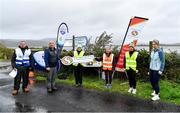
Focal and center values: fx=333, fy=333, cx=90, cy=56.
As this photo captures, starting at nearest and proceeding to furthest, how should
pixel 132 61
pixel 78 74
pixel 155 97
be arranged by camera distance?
pixel 155 97 → pixel 132 61 → pixel 78 74

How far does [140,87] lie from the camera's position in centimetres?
1182

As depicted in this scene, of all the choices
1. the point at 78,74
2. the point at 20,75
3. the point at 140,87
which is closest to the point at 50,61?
the point at 20,75

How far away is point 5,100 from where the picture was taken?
1022cm

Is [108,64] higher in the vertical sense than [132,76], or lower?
higher

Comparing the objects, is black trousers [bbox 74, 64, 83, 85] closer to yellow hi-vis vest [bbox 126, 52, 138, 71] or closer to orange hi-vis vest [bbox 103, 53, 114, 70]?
orange hi-vis vest [bbox 103, 53, 114, 70]

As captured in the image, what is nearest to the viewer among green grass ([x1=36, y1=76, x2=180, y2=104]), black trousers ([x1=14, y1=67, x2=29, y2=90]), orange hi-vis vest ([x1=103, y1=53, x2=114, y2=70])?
green grass ([x1=36, y1=76, x2=180, y2=104])

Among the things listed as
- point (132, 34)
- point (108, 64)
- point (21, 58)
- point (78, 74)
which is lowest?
point (78, 74)

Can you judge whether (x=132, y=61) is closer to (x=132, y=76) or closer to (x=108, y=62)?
(x=132, y=76)

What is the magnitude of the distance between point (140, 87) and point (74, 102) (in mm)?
3004

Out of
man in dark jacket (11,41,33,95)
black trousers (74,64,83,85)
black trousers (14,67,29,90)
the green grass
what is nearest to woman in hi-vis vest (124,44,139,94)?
the green grass

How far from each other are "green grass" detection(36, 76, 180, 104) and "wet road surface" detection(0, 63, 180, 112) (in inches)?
19.5

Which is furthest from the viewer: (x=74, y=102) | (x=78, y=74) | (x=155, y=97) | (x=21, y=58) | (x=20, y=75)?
(x=78, y=74)

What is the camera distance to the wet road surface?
9.02 m

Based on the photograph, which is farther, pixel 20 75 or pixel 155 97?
pixel 20 75
